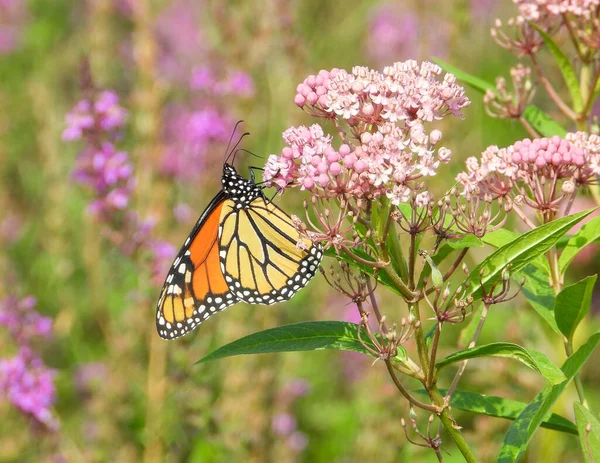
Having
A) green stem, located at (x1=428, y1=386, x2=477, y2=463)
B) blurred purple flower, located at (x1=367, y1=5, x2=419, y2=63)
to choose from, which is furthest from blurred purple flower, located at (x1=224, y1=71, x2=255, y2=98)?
green stem, located at (x1=428, y1=386, x2=477, y2=463)

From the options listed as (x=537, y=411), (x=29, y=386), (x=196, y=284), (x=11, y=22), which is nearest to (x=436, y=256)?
(x=537, y=411)

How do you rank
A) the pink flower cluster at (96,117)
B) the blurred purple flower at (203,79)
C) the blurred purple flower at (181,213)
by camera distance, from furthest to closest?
the blurred purple flower at (203,79)
the blurred purple flower at (181,213)
the pink flower cluster at (96,117)

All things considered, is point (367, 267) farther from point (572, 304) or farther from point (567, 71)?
point (567, 71)

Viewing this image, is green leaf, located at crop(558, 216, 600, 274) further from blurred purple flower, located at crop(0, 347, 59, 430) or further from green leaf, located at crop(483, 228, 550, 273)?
blurred purple flower, located at crop(0, 347, 59, 430)

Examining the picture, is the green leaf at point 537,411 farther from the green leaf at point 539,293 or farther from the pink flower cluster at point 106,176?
the pink flower cluster at point 106,176

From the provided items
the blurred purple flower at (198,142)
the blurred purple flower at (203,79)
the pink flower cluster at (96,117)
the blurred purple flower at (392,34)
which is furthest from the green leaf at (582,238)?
the blurred purple flower at (392,34)

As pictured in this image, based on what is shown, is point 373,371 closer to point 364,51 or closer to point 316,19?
point 316,19
